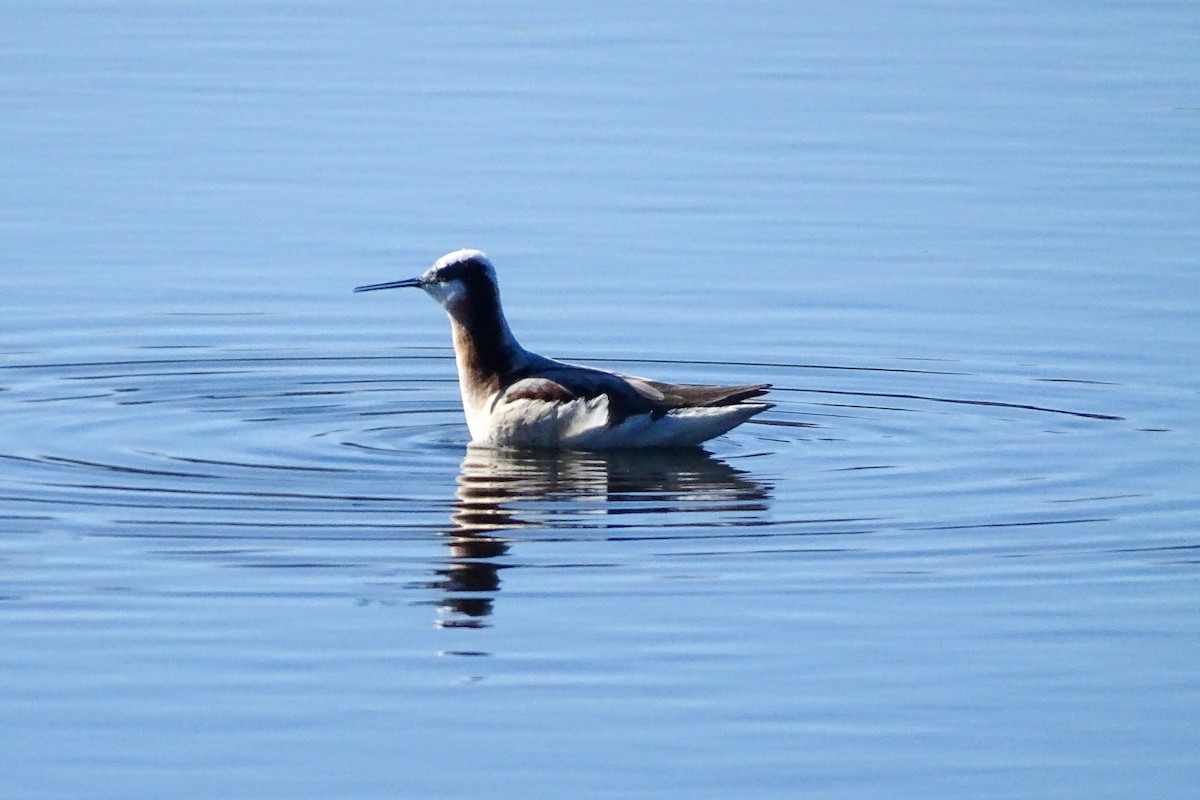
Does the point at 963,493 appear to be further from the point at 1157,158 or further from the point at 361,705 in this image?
the point at 1157,158

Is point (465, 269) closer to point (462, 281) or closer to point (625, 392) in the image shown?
point (462, 281)

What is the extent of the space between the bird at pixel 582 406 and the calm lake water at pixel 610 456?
0.31 metres

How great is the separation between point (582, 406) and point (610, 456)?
40 centimetres

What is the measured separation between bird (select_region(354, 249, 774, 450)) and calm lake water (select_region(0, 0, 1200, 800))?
1.02 feet

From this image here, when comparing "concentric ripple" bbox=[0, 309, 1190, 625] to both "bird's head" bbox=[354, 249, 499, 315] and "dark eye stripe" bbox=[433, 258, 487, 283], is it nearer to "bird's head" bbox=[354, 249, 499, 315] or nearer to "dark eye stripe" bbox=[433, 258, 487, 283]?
"bird's head" bbox=[354, 249, 499, 315]

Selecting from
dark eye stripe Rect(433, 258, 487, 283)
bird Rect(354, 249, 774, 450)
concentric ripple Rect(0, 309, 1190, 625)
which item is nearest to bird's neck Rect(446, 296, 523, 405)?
bird Rect(354, 249, 774, 450)

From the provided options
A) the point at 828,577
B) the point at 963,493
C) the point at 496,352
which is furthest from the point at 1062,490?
the point at 496,352

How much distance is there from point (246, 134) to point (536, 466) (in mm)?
16077

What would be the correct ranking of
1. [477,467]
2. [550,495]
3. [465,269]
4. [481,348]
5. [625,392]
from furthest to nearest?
[465,269], [481,348], [625,392], [477,467], [550,495]

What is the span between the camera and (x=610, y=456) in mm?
18531

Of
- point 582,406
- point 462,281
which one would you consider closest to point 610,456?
point 582,406

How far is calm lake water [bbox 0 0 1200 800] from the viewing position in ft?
39.0

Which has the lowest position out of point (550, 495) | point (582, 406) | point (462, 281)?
point (550, 495)

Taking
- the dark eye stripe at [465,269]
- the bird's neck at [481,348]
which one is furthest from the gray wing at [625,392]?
the dark eye stripe at [465,269]
